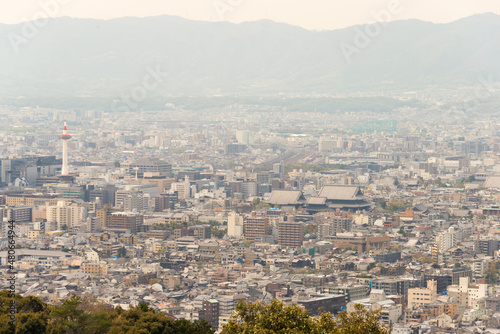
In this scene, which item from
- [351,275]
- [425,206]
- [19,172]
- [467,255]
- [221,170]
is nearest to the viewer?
[351,275]

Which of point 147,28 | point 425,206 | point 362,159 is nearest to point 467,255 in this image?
point 425,206

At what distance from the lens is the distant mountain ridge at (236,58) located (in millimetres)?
101875

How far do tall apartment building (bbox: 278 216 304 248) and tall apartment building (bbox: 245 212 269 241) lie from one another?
953mm

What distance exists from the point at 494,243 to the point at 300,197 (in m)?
12.4

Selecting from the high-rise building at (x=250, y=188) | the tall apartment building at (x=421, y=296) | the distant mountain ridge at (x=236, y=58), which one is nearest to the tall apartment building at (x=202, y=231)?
the tall apartment building at (x=421, y=296)

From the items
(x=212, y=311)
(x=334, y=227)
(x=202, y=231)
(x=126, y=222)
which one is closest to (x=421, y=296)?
(x=212, y=311)

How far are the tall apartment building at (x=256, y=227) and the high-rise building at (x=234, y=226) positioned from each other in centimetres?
28

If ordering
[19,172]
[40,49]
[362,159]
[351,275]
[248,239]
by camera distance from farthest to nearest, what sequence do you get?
[40,49], [362,159], [19,172], [248,239], [351,275]

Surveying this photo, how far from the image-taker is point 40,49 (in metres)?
110

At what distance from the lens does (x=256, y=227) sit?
33406 mm

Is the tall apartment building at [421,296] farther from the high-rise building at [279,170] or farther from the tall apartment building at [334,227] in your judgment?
the high-rise building at [279,170]

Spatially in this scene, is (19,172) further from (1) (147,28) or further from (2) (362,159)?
(1) (147,28)

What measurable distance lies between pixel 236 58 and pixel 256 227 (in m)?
88.4

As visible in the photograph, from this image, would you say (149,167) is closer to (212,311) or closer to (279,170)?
(279,170)
